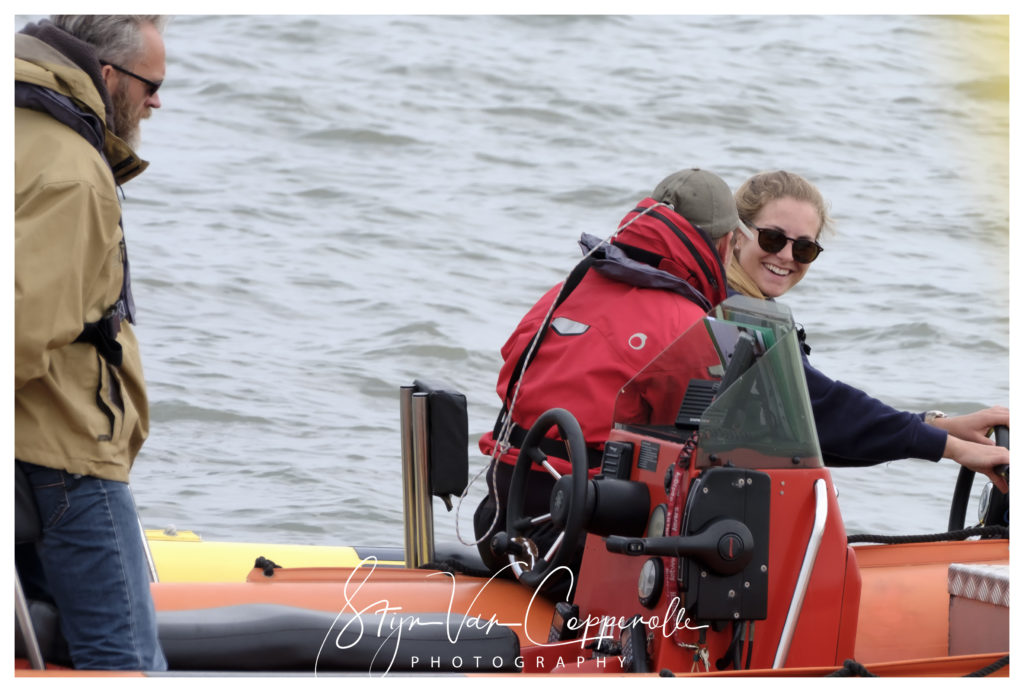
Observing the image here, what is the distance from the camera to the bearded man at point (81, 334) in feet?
6.25

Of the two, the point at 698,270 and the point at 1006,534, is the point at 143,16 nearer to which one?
the point at 698,270

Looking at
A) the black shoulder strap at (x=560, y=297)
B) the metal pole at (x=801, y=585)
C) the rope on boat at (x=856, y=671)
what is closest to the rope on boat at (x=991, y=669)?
the rope on boat at (x=856, y=671)

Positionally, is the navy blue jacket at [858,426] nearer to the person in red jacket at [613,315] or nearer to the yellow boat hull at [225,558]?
the person in red jacket at [613,315]

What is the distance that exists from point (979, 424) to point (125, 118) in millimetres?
1978

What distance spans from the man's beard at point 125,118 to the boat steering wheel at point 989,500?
6.24 feet

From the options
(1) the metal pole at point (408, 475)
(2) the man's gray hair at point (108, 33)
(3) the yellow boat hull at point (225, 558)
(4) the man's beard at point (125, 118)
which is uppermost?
(2) the man's gray hair at point (108, 33)

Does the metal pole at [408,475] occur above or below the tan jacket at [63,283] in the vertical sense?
below

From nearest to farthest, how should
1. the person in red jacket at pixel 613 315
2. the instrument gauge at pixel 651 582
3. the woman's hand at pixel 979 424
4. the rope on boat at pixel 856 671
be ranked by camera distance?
the rope on boat at pixel 856 671, the instrument gauge at pixel 651 582, the person in red jacket at pixel 613 315, the woman's hand at pixel 979 424

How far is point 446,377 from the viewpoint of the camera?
295 inches

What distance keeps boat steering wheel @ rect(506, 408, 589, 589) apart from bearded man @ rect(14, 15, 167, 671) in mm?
717

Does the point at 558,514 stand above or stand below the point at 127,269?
below

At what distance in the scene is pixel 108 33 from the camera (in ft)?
7.08

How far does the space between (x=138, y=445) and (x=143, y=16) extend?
713 millimetres

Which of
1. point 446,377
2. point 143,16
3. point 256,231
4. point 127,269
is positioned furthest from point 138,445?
point 256,231
